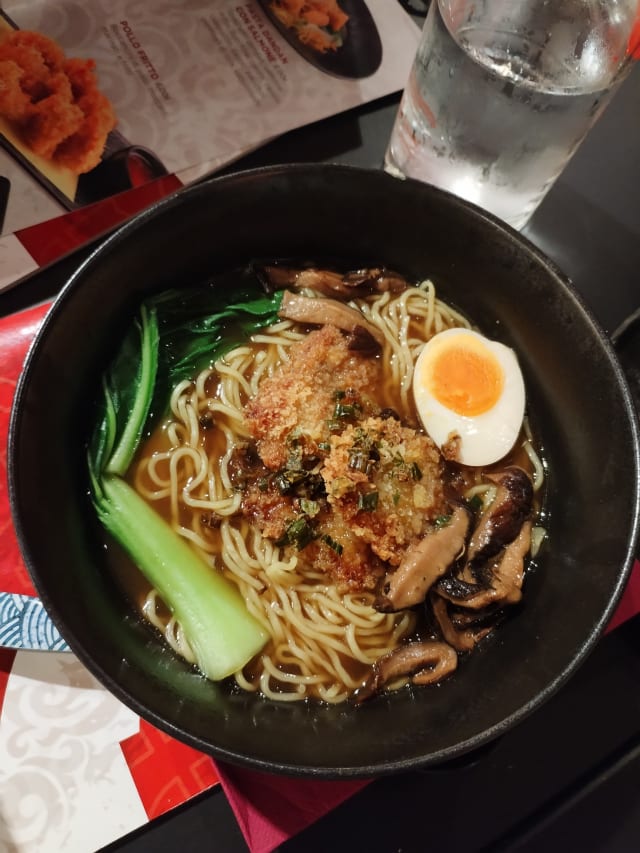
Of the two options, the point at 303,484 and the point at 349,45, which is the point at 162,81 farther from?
the point at 303,484

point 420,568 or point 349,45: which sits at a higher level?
point 349,45

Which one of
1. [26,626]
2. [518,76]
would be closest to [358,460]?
[26,626]

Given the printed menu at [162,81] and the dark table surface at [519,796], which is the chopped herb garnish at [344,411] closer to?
the dark table surface at [519,796]

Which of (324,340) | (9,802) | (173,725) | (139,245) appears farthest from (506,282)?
(9,802)

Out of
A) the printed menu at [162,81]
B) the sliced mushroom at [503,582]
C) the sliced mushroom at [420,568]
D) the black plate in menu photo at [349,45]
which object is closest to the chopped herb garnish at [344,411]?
the sliced mushroom at [420,568]

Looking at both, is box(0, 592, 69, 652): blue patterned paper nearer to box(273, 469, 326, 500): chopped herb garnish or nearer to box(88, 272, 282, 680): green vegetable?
box(88, 272, 282, 680): green vegetable

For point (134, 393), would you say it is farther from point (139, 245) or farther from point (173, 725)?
point (173, 725)
